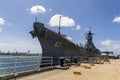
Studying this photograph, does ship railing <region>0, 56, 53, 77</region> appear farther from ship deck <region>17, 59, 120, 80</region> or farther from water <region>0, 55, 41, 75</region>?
ship deck <region>17, 59, 120, 80</region>

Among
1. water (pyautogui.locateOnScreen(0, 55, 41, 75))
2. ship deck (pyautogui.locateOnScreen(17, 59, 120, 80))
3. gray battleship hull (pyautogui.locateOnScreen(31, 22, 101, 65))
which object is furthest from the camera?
gray battleship hull (pyautogui.locateOnScreen(31, 22, 101, 65))

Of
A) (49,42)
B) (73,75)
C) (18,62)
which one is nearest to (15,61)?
(18,62)

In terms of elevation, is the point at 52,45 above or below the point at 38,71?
above

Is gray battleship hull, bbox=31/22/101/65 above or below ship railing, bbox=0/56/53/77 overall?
above

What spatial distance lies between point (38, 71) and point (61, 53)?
27.7 meters

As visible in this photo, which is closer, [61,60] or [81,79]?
[81,79]

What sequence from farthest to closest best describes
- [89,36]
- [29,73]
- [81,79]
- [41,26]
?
[89,36] < [41,26] < [29,73] < [81,79]

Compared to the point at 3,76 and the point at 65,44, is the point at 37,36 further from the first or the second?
the point at 3,76

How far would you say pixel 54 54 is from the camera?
127ft

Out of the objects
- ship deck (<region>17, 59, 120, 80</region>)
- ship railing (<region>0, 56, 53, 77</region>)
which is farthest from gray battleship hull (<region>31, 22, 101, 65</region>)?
ship railing (<region>0, 56, 53, 77</region>)

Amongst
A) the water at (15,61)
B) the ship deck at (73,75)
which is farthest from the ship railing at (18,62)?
the ship deck at (73,75)

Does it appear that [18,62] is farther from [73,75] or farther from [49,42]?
[49,42]

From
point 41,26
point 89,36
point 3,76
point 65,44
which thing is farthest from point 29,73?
point 89,36

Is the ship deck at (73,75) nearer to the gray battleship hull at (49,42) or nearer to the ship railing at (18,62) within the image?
the ship railing at (18,62)
